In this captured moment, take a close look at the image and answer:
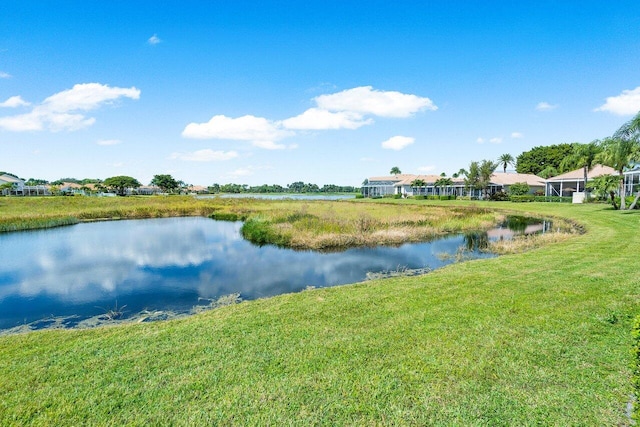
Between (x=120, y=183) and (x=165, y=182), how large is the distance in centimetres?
1421

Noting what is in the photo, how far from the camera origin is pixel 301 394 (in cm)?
381

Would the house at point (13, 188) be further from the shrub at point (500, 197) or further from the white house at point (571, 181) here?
the white house at point (571, 181)

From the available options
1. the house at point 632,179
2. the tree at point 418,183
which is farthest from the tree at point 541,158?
the house at point 632,179

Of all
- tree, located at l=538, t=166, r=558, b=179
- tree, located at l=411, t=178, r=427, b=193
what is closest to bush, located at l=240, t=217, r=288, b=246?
tree, located at l=411, t=178, r=427, b=193

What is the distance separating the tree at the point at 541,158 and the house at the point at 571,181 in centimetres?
2432

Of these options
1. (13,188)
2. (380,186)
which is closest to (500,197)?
(380,186)

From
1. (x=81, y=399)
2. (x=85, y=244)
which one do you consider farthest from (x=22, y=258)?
(x=81, y=399)

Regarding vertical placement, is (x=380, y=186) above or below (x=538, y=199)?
above

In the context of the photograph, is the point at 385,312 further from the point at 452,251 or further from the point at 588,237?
the point at 588,237

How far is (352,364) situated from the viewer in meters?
4.43

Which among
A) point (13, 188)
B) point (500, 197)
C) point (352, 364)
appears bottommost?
point (352, 364)

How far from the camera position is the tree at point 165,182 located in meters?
109

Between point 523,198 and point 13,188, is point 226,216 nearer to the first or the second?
point 523,198

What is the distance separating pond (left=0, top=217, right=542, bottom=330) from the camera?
376 inches
